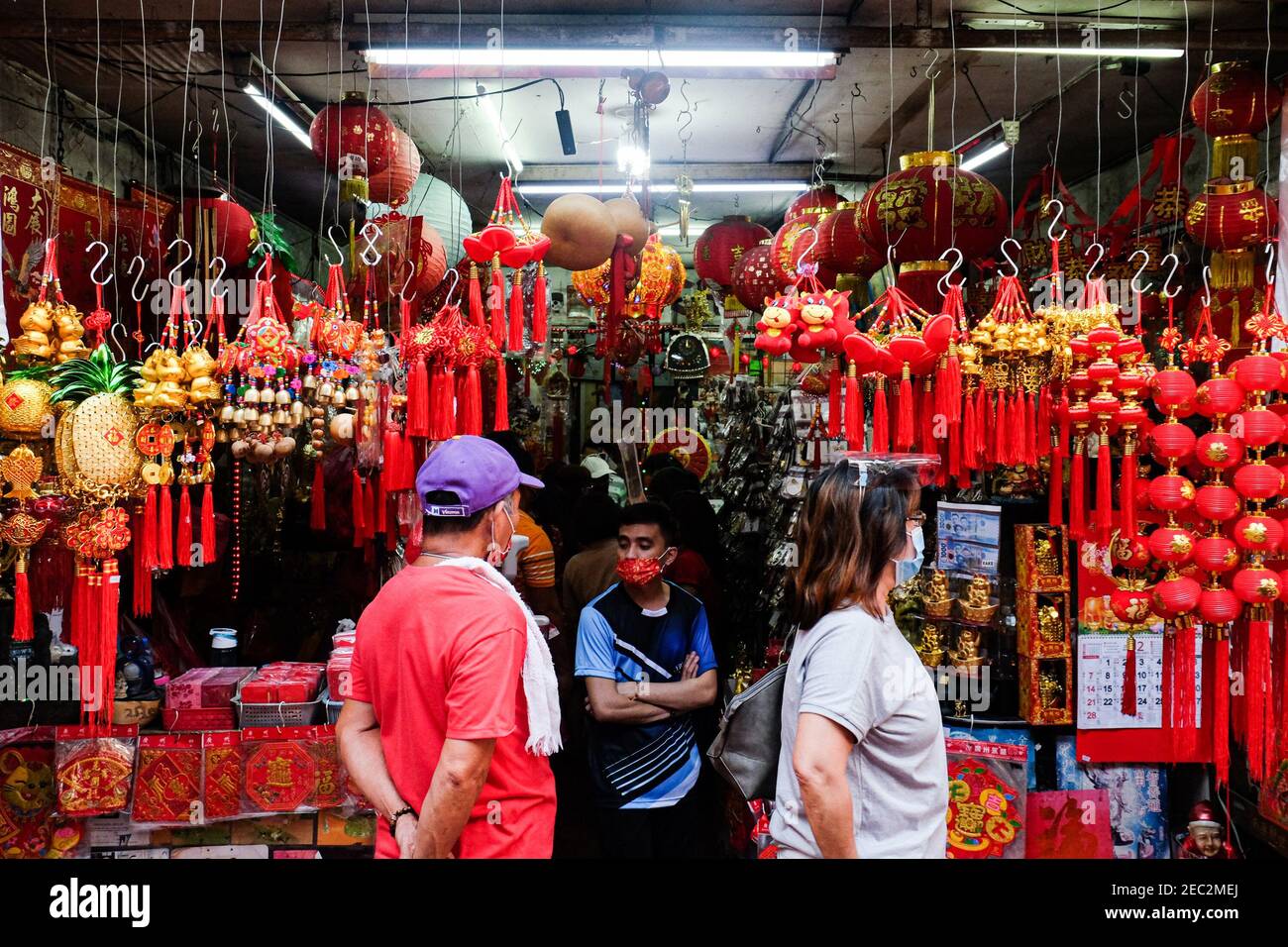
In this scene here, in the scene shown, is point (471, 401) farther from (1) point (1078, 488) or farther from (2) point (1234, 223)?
(2) point (1234, 223)

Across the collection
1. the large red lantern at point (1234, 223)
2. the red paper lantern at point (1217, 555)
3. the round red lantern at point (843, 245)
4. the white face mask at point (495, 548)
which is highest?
the round red lantern at point (843, 245)

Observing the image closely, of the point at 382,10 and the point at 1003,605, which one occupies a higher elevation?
the point at 382,10

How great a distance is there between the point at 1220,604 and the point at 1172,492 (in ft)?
0.97

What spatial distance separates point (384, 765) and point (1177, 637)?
6.38ft

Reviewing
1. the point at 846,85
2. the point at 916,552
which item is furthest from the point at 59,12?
the point at 916,552

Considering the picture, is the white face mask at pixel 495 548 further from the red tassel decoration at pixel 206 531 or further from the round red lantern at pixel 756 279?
the round red lantern at pixel 756 279

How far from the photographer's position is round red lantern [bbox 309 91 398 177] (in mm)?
2953

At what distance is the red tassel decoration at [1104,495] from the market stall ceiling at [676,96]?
4.04 feet

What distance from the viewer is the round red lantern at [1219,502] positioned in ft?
6.97

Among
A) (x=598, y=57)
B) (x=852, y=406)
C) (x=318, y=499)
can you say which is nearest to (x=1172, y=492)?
(x=852, y=406)

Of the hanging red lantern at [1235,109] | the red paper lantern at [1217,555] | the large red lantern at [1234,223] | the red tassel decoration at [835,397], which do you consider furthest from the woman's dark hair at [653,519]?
the hanging red lantern at [1235,109]

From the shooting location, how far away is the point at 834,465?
168 centimetres

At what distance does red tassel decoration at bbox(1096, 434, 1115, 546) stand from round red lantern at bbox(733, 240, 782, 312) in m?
1.72

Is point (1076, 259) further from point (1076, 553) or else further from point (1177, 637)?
point (1177, 637)
